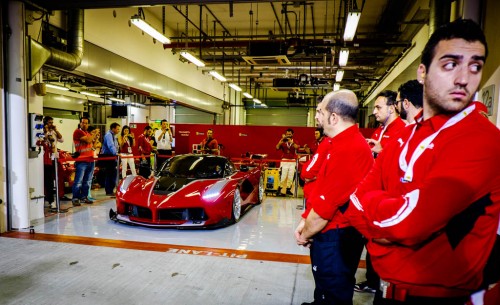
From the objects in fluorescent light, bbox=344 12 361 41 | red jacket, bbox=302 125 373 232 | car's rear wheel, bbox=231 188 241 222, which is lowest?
car's rear wheel, bbox=231 188 241 222

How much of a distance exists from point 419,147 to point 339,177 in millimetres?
734

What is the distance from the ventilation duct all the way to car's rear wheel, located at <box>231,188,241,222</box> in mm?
3663

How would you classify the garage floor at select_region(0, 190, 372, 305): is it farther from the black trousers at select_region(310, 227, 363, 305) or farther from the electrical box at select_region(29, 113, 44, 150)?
the electrical box at select_region(29, 113, 44, 150)

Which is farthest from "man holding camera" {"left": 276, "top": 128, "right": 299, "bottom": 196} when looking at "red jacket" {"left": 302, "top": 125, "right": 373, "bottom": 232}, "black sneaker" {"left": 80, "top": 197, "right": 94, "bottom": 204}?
"red jacket" {"left": 302, "top": 125, "right": 373, "bottom": 232}

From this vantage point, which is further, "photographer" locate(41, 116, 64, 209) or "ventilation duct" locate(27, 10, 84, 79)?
"photographer" locate(41, 116, 64, 209)

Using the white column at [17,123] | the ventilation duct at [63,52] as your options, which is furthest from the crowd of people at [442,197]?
the ventilation duct at [63,52]

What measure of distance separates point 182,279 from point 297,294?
114 centimetres

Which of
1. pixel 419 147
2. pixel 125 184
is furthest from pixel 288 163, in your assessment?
pixel 419 147

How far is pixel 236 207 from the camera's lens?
18.8 feet

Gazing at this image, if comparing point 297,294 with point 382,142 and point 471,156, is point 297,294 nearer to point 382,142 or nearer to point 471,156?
point 382,142

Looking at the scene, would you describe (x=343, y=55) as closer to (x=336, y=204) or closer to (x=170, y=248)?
(x=170, y=248)

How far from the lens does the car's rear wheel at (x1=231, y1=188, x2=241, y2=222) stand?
561cm

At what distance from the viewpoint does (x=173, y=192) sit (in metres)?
5.19

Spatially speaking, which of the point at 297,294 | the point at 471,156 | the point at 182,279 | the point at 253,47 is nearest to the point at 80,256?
the point at 182,279
